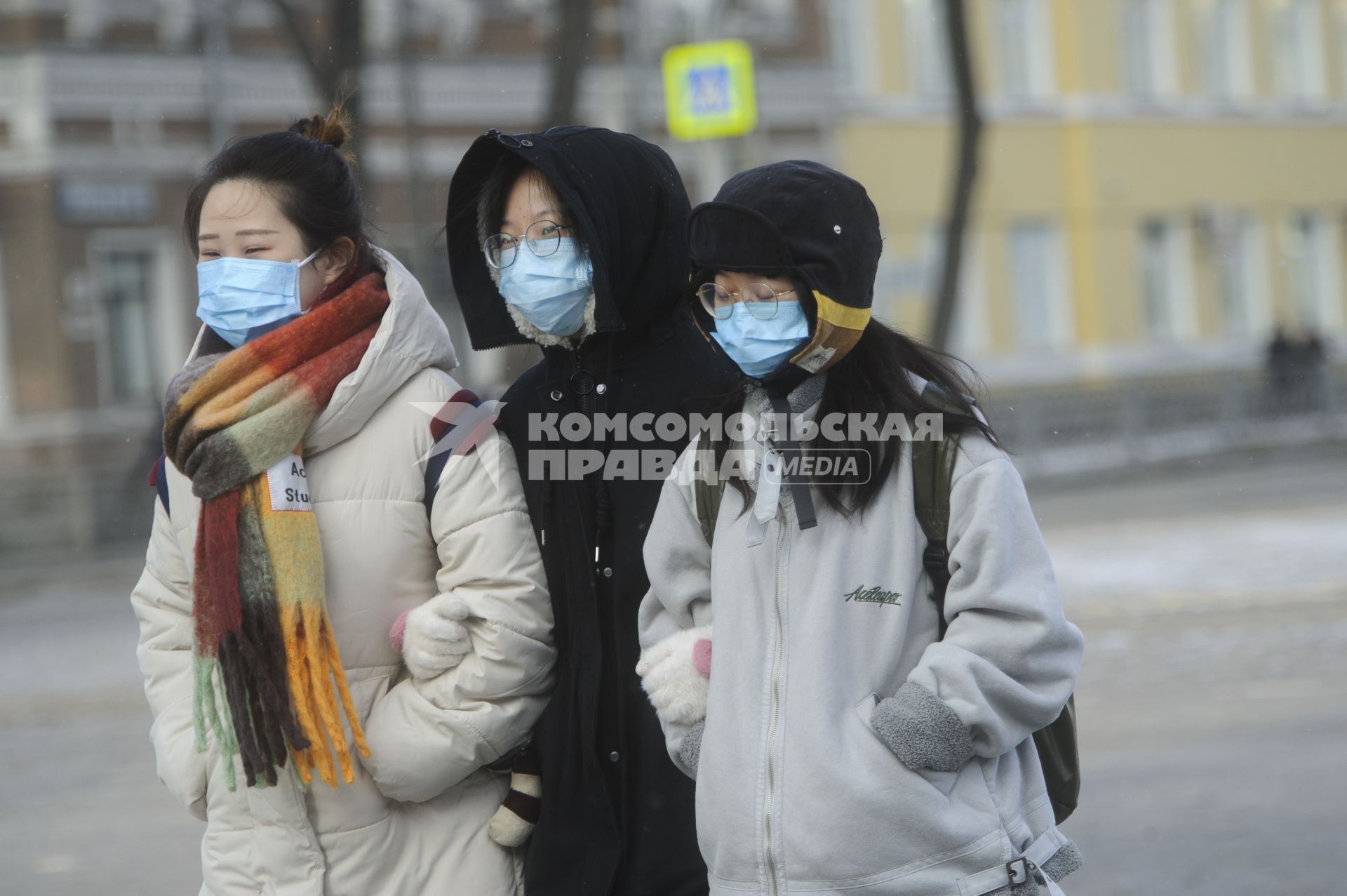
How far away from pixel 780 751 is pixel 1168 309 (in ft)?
94.1

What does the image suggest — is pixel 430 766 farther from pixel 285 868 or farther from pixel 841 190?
pixel 841 190

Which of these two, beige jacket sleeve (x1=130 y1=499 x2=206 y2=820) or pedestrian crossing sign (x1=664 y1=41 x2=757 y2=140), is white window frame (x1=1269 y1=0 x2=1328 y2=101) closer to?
pedestrian crossing sign (x1=664 y1=41 x2=757 y2=140)

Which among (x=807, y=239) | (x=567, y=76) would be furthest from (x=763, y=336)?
(x=567, y=76)

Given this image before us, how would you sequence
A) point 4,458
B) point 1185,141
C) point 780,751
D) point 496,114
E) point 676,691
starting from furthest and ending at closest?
point 1185,141, point 496,114, point 4,458, point 676,691, point 780,751

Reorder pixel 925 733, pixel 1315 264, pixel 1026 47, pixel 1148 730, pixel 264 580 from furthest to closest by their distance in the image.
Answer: pixel 1315 264, pixel 1026 47, pixel 1148 730, pixel 264 580, pixel 925 733

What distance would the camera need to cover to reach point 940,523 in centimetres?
234

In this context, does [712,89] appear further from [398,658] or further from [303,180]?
[398,658]

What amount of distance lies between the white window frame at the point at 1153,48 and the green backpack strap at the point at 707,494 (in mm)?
27936

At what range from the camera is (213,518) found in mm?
2596

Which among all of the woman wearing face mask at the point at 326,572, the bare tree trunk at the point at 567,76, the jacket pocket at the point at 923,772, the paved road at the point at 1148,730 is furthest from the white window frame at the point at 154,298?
the jacket pocket at the point at 923,772

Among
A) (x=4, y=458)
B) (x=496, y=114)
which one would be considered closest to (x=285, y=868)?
(x=4, y=458)

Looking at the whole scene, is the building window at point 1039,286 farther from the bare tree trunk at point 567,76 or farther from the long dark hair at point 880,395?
the long dark hair at point 880,395

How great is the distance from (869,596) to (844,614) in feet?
0.15

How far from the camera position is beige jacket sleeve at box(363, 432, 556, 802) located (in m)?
2.61
